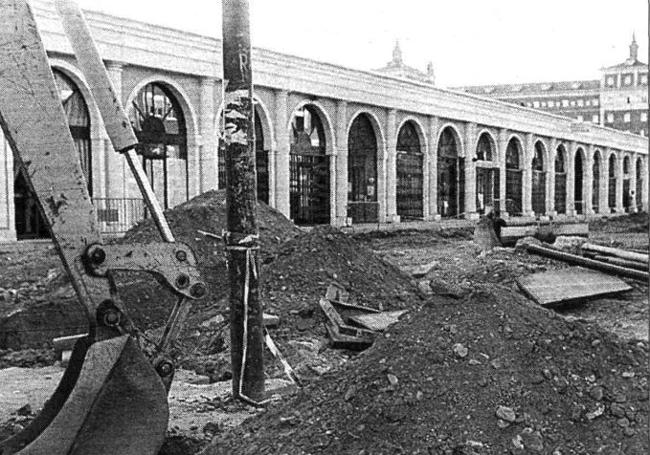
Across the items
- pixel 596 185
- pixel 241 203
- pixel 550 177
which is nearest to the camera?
pixel 241 203

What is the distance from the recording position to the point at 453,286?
552 centimetres

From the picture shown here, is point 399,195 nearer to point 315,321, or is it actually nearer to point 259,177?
point 259,177

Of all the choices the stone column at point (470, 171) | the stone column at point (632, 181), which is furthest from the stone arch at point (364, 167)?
the stone column at point (632, 181)

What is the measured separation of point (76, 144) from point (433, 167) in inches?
843

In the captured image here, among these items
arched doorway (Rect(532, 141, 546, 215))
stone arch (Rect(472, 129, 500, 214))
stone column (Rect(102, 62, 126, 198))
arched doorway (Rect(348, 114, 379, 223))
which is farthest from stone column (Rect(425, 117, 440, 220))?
stone column (Rect(102, 62, 126, 198))

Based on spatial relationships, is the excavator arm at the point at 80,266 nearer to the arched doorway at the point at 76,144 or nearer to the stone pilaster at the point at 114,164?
the arched doorway at the point at 76,144

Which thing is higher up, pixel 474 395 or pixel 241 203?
pixel 241 203

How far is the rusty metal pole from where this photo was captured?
6.30 metres

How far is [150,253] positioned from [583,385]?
2.60m

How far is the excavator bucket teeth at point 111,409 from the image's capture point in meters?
4.23

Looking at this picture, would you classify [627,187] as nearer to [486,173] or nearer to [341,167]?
[486,173]

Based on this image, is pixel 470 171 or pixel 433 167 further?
pixel 470 171

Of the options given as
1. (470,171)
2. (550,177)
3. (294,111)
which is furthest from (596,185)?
(294,111)

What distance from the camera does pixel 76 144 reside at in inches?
859
